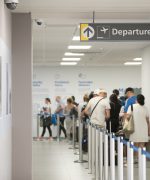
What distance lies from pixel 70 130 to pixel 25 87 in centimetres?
872

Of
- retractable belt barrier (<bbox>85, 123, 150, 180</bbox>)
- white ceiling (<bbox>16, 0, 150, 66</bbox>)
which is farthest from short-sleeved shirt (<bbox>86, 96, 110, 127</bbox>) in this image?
white ceiling (<bbox>16, 0, 150, 66</bbox>)

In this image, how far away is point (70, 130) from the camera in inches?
645

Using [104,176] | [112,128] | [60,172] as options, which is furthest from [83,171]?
[104,176]

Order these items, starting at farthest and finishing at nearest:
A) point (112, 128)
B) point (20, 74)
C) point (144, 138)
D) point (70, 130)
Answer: point (70, 130)
point (112, 128)
point (144, 138)
point (20, 74)

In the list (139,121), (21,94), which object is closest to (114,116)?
(139,121)

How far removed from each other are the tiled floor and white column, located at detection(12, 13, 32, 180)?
1.10 metres

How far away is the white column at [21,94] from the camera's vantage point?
25.7 feet

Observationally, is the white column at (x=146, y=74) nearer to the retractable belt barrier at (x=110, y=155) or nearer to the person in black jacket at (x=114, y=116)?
the person in black jacket at (x=114, y=116)

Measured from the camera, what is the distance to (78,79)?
74.0ft

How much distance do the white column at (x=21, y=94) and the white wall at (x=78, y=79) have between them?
14272 millimetres

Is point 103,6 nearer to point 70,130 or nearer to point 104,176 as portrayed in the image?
point 104,176

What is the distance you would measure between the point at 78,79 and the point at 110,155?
1628 centimetres

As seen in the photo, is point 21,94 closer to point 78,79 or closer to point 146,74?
point 146,74

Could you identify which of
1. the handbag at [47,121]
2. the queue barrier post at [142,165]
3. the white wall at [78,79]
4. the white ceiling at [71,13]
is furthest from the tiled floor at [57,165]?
the white wall at [78,79]
